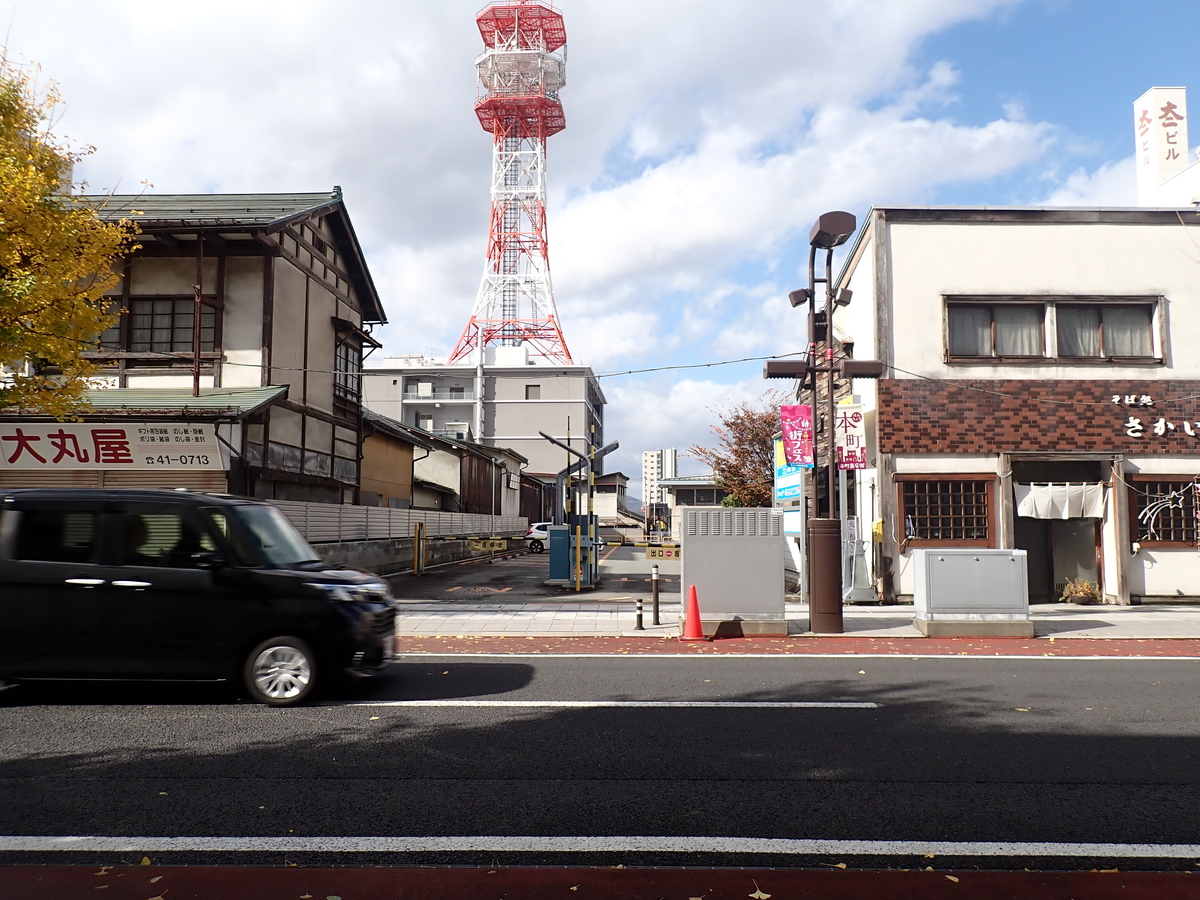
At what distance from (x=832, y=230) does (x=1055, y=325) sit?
258 inches

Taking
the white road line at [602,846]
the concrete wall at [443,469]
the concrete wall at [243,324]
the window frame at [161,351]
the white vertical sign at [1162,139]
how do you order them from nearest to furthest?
the white road line at [602,846]
the window frame at [161,351]
the concrete wall at [243,324]
the concrete wall at [443,469]
the white vertical sign at [1162,139]

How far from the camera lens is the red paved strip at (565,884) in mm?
3555

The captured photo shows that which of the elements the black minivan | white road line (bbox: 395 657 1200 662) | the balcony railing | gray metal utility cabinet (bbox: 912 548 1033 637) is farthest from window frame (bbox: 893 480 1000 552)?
the balcony railing

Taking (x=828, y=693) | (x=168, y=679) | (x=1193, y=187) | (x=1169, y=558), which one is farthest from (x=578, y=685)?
(x=1193, y=187)

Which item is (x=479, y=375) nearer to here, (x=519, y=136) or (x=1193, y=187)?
(x=519, y=136)

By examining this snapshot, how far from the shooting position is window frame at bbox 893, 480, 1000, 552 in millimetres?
15758

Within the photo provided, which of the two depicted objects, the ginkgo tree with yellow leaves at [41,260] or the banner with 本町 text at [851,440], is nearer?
the ginkgo tree with yellow leaves at [41,260]

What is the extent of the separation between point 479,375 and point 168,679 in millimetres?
Result: 68544

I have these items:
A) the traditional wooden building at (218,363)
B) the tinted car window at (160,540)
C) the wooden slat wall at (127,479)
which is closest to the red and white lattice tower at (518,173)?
the traditional wooden building at (218,363)

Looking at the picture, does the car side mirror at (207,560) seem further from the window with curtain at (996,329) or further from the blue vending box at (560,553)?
the window with curtain at (996,329)

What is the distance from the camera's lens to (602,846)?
4066 millimetres

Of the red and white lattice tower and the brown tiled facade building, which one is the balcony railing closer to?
the red and white lattice tower

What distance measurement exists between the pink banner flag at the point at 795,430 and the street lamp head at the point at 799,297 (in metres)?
2.15

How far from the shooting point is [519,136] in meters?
73.4
